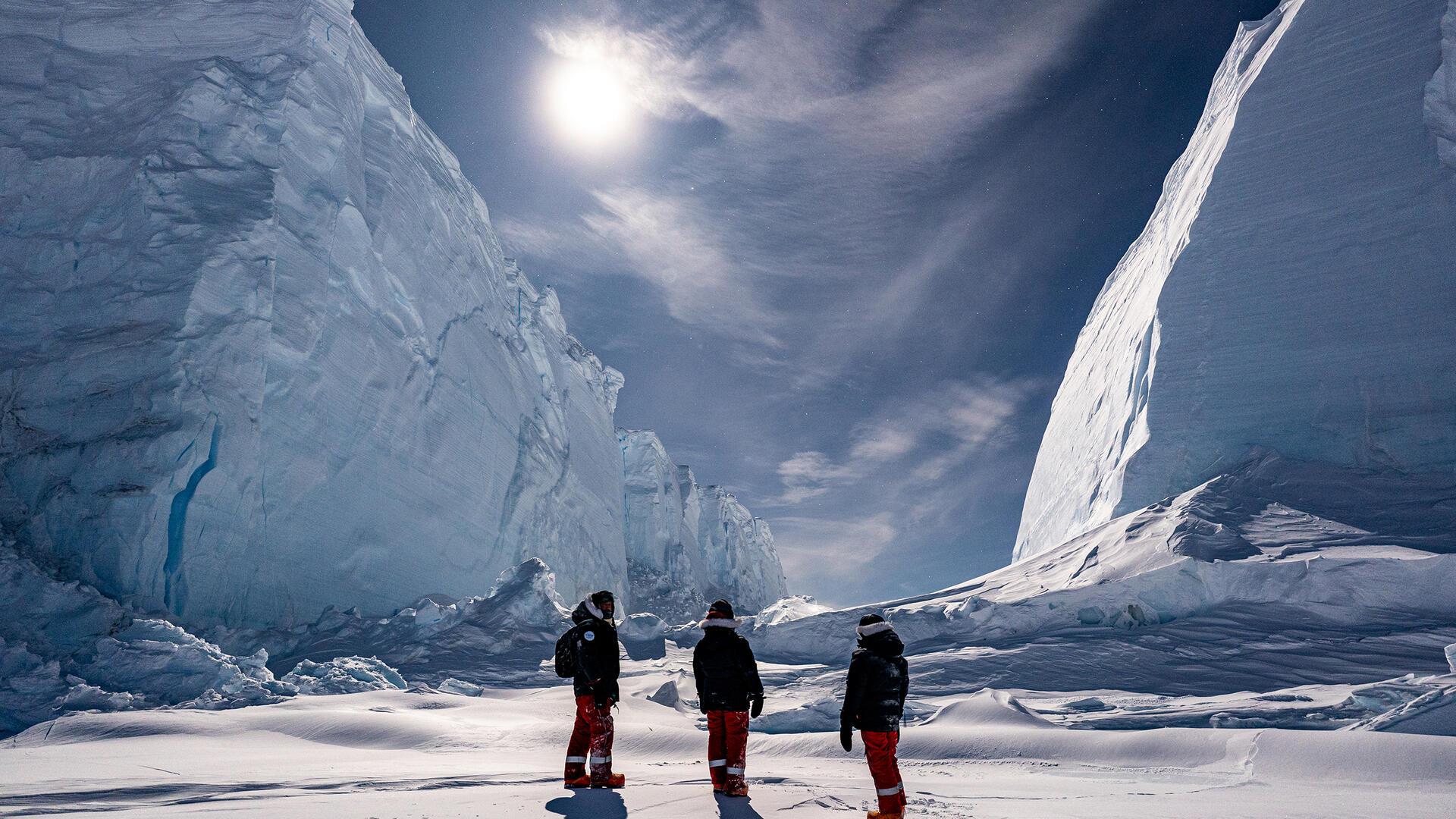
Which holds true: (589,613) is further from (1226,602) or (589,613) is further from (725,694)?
(1226,602)

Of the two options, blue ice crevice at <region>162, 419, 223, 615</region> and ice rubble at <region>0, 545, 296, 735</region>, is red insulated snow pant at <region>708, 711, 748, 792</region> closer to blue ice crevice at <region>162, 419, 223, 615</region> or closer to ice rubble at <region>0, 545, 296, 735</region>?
ice rubble at <region>0, 545, 296, 735</region>

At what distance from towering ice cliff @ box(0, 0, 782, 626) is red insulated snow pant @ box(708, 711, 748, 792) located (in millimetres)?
14461

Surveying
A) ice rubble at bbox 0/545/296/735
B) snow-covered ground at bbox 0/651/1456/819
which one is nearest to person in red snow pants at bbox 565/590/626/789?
snow-covered ground at bbox 0/651/1456/819

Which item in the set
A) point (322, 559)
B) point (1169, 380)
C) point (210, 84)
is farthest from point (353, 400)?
point (1169, 380)

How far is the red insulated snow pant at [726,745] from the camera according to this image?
404 centimetres

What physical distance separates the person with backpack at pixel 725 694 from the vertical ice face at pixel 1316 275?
693 inches

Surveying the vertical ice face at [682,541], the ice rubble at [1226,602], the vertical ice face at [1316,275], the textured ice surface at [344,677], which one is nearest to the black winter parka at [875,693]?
the ice rubble at [1226,602]

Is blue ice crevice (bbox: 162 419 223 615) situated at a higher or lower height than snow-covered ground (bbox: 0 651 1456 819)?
higher

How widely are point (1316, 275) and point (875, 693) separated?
65.0 ft

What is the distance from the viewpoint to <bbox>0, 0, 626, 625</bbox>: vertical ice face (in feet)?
47.0

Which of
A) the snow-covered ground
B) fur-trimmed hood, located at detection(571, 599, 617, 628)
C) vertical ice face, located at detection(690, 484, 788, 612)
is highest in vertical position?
vertical ice face, located at detection(690, 484, 788, 612)

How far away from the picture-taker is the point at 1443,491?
14508mm

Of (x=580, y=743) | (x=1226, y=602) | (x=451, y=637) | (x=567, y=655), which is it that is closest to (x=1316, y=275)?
(x=1226, y=602)

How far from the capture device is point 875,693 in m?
3.77
